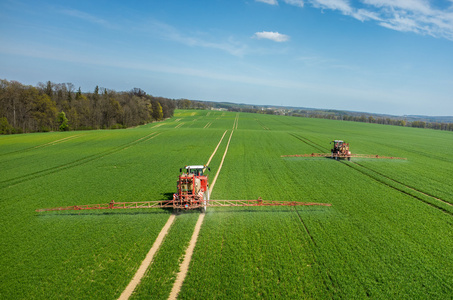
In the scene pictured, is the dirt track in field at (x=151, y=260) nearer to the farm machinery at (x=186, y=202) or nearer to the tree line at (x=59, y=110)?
the farm machinery at (x=186, y=202)

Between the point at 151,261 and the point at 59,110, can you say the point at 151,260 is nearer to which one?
the point at 151,261

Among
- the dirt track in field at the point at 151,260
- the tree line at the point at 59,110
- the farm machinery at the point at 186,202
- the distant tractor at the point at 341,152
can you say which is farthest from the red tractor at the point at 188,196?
the tree line at the point at 59,110

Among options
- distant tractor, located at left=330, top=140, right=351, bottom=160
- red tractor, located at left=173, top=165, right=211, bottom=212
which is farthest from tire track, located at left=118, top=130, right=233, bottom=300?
distant tractor, located at left=330, top=140, right=351, bottom=160

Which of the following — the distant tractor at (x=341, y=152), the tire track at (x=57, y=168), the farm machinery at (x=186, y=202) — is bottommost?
the tire track at (x=57, y=168)

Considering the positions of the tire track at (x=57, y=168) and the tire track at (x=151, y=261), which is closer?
the tire track at (x=151, y=261)

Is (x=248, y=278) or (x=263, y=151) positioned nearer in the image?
(x=248, y=278)

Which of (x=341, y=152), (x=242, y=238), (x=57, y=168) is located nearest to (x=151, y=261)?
(x=242, y=238)

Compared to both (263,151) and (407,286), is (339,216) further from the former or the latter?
(263,151)

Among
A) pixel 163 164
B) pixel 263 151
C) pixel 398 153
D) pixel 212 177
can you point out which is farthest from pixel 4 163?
pixel 398 153
